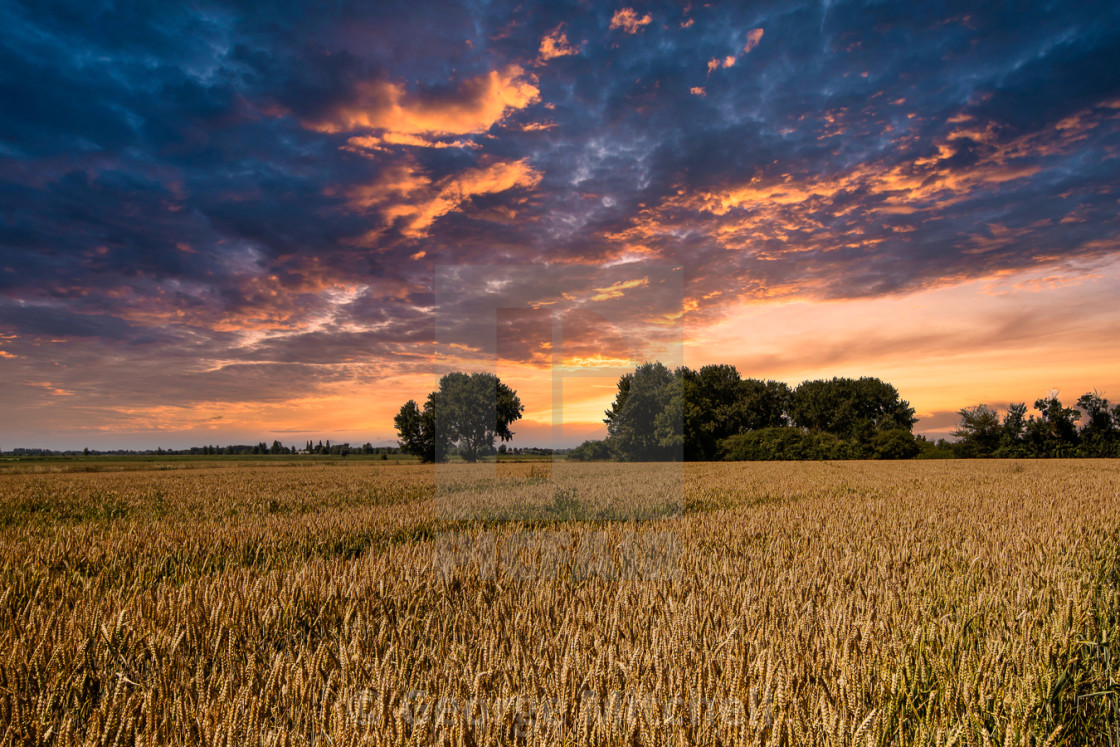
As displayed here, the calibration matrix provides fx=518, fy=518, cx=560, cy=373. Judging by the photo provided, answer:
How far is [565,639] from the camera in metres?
2.30

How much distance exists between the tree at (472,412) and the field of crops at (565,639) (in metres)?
1.56

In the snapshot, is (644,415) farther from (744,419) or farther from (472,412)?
(744,419)

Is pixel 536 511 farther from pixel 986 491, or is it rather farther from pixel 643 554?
pixel 986 491

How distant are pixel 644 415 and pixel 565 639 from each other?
8.84 m

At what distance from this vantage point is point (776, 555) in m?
4.39

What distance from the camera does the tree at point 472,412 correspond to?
5978 millimetres

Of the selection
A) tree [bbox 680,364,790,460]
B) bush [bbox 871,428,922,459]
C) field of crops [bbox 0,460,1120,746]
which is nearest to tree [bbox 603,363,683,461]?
field of crops [bbox 0,460,1120,746]

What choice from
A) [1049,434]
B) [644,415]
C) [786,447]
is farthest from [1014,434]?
[644,415]

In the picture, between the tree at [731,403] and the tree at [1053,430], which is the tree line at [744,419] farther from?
the tree at [1053,430]

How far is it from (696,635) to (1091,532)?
7.14 metres

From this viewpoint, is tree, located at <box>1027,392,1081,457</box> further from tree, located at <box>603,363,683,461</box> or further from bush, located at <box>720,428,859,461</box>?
tree, located at <box>603,363,683,461</box>

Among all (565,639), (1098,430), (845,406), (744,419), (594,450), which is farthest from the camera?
(845,406)

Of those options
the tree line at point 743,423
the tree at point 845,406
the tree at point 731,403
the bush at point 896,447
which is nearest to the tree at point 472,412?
the tree line at point 743,423

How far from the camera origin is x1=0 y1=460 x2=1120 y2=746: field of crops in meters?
1.59
